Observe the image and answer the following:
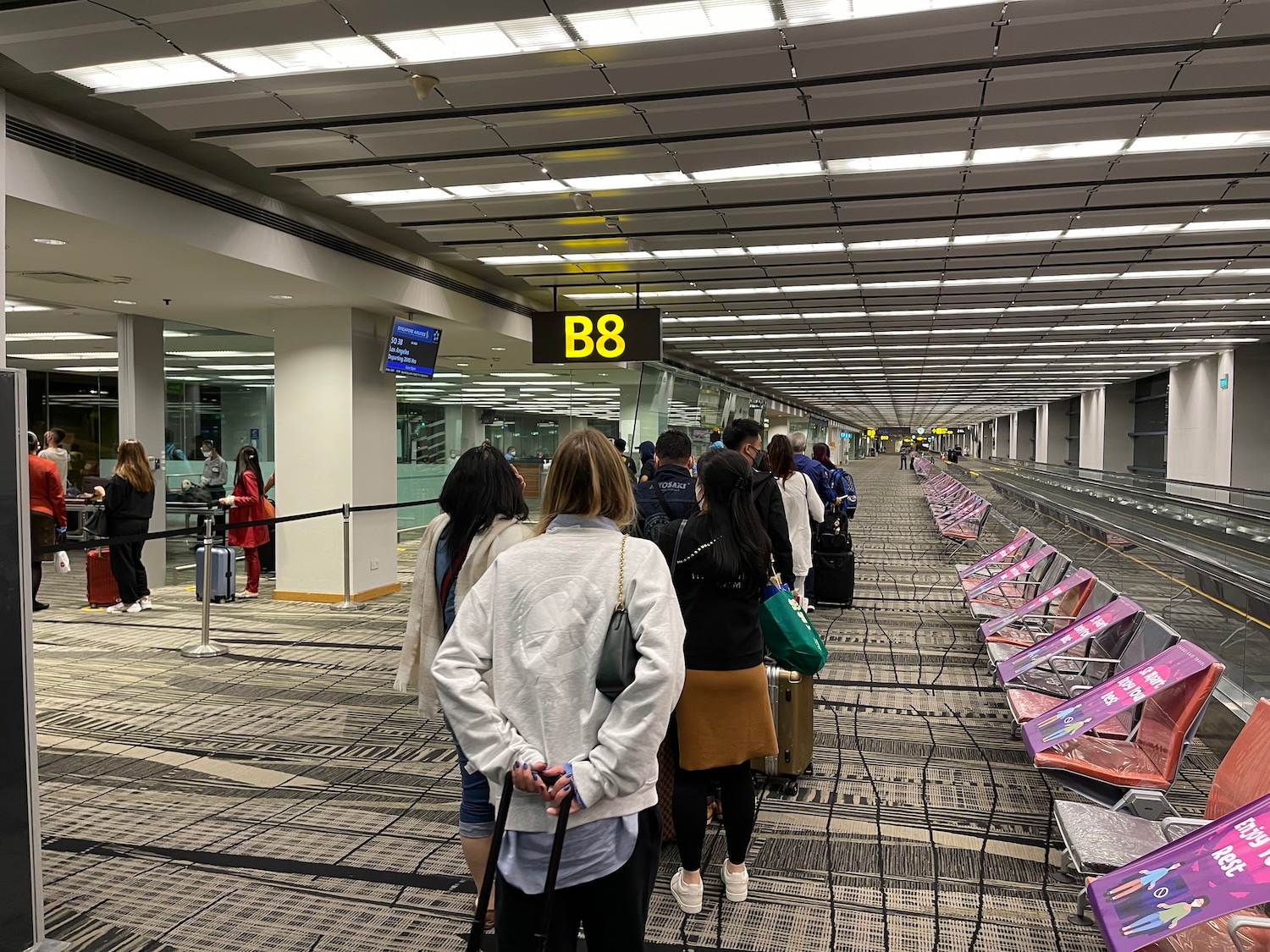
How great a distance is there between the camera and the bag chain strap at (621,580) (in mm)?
1925

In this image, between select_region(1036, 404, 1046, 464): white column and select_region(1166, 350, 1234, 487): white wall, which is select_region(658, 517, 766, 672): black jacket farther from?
select_region(1036, 404, 1046, 464): white column

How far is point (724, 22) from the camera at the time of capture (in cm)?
451

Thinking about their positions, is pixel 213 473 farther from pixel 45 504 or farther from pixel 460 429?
pixel 460 429

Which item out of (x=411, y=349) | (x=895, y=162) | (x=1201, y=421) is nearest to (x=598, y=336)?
(x=411, y=349)

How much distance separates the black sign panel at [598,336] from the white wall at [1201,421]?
15.4 metres

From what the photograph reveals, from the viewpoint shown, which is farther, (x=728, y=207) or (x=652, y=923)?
(x=728, y=207)

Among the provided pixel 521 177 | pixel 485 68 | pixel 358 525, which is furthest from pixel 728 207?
pixel 358 525

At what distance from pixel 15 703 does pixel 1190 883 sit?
11.3ft

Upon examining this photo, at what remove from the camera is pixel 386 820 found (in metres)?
4.18

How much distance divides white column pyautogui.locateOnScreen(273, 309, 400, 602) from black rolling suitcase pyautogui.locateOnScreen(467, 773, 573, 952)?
900 cm

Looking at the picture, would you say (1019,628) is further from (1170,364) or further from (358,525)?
(1170,364)

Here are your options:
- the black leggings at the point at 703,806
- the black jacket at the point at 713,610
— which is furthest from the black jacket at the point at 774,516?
the black leggings at the point at 703,806

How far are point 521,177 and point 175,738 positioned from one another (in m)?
4.76

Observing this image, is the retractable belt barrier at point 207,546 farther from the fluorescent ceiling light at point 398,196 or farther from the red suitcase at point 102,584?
the fluorescent ceiling light at point 398,196
